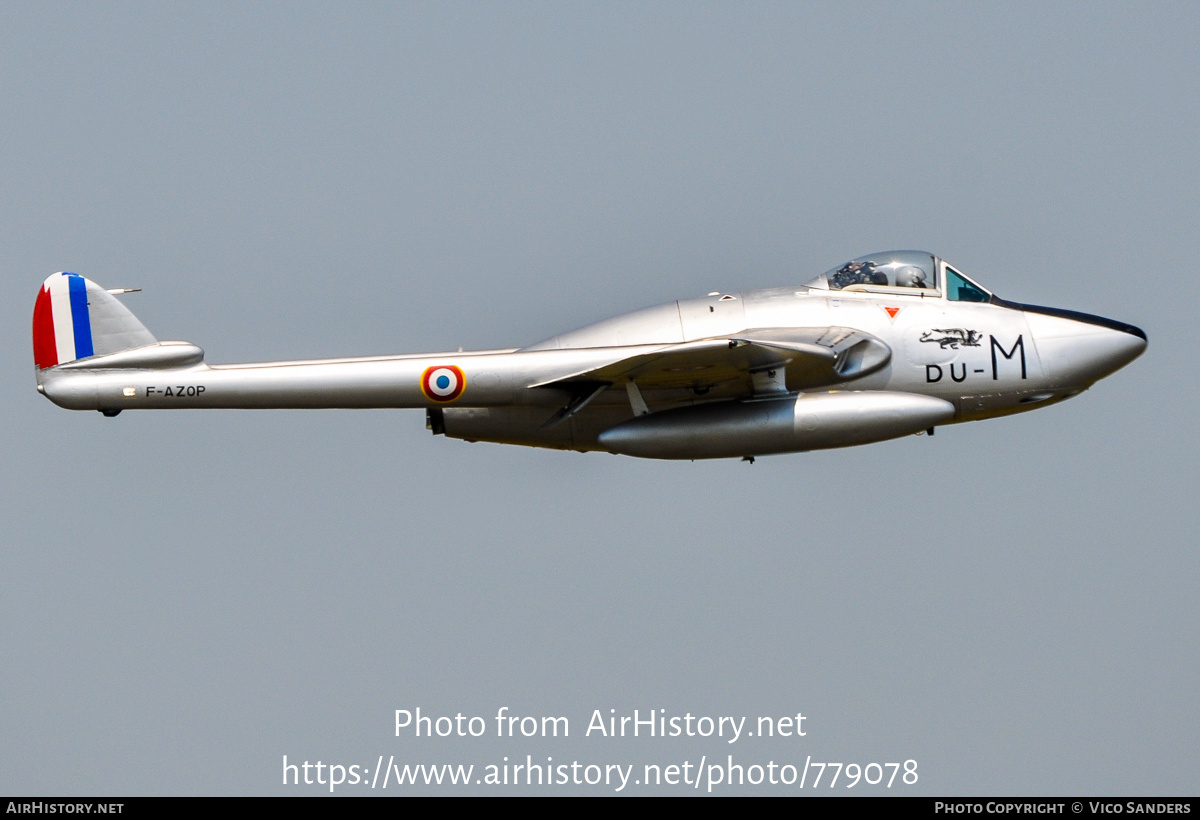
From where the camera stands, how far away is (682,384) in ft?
69.5

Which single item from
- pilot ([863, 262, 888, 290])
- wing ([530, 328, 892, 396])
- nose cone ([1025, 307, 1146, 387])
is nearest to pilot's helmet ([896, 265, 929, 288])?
pilot ([863, 262, 888, 290])

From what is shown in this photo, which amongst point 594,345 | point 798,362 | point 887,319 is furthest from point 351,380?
point 887,319

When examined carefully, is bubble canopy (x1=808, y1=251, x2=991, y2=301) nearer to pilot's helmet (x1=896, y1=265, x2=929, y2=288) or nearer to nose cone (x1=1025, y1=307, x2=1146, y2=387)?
pilot's helmet (x1=896, y1=265, x2=929, y2=288)

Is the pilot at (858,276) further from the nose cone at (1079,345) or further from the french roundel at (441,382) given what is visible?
the french roundel at (441,382)

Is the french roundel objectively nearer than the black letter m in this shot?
Yes

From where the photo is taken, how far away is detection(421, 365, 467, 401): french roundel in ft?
68.2

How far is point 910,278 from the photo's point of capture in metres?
22.1

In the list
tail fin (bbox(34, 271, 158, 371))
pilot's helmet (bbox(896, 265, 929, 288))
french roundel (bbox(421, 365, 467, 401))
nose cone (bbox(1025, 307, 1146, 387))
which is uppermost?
tail fin (bbox(34, 271, 158, 371))

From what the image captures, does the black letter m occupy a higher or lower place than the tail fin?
lower

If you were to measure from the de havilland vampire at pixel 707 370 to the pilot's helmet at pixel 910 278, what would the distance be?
0.02m

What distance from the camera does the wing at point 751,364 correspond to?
20.2 metres

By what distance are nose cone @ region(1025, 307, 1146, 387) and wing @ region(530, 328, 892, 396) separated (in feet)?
6.90

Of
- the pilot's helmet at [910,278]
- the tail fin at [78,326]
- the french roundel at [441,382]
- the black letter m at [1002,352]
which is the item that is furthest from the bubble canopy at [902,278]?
the tail fin at [78,326]

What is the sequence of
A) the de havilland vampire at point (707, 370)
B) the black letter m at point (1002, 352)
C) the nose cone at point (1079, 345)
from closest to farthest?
1. the de havilland vampire at point (707, 370)
2. the black letter m at point (1002, 352)
3. the nose cone at point (1079, 345)
